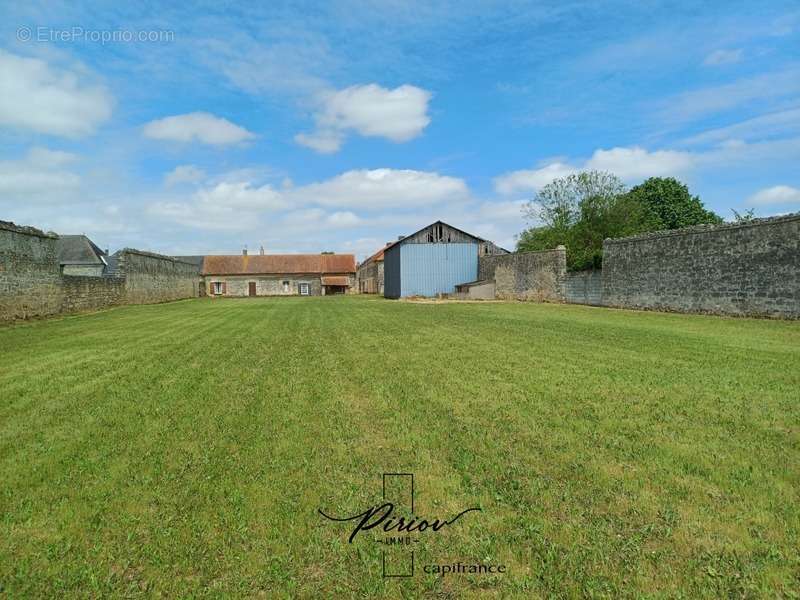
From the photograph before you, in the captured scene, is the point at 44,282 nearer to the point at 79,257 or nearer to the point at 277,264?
the point at 79,257

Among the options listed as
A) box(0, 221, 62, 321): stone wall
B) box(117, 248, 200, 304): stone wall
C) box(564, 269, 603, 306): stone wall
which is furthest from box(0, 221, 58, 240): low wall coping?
box(564, 269, 603, 306): stone wall

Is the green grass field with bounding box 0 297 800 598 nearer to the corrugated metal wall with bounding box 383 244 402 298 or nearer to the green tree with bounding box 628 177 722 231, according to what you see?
the corrugated metal wall with bounding box 383 244 402 298

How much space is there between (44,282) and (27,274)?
116cm

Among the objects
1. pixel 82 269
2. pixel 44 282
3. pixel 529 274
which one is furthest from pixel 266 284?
pixel 44 282

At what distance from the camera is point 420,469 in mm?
3736

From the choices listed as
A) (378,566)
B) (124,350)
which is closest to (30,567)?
(378,566)

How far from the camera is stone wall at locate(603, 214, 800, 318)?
14.7 metres

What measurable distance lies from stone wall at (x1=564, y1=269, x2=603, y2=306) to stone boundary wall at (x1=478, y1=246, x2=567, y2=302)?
1.72ft

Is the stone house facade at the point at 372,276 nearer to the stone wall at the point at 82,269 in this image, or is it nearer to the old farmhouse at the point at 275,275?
the old farmhouse at the point at 275,275

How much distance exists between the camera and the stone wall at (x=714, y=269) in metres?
14.7

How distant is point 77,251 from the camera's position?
143 ft

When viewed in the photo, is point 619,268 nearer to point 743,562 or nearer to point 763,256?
point 763,256

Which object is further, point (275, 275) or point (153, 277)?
point (275, 275)

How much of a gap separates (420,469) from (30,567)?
2.49 meters
